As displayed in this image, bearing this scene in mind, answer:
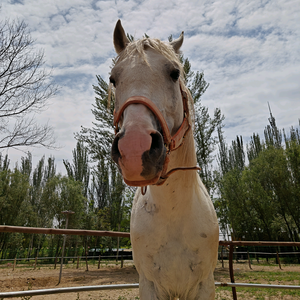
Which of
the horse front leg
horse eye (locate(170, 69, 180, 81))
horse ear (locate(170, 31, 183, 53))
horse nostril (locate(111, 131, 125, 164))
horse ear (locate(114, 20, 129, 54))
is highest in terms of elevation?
horse ear (locate(170, 31, 183, 53))

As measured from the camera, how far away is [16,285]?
24.0 ft

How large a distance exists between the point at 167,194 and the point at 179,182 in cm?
12

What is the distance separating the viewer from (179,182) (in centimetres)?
158

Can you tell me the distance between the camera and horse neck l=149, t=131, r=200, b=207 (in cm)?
154

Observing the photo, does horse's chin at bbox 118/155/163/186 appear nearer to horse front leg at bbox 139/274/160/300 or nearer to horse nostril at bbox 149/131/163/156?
horse nostril at bbox 149/131/163/156

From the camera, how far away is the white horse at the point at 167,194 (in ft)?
4.00

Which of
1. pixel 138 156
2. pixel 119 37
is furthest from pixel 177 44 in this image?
pixel 138 156

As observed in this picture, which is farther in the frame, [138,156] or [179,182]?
[179,182]

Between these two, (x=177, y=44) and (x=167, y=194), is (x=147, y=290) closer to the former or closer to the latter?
(x=167, y=194)

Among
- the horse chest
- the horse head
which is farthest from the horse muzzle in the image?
the horse chest

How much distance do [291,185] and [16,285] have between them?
18.3m

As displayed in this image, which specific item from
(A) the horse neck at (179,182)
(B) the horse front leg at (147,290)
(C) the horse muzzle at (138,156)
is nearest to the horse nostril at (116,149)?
(C) the horse muzzle at (138,156)

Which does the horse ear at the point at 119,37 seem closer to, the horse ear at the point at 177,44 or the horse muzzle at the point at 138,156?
the horse ear at the point at 177,44

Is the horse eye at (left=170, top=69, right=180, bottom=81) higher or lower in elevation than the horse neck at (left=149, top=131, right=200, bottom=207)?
higher
